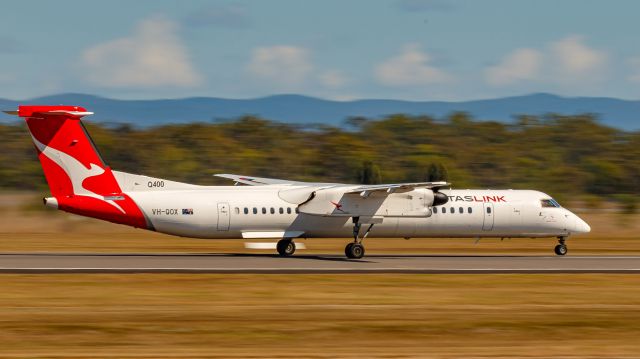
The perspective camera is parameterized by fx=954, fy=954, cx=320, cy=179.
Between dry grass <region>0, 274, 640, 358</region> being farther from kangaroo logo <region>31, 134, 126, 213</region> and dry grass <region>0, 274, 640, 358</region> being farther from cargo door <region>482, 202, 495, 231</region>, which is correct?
cargo door <region>482, 202, 495, 231</region>

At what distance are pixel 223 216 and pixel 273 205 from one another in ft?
6.30

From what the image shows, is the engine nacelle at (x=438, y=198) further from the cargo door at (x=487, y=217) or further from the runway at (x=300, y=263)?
the runway at (x=300, y=263)

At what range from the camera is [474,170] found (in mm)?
87375

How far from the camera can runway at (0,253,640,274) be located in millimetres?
29984

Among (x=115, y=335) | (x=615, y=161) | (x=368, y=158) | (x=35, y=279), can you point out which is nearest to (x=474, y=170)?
(x=368, y=158)

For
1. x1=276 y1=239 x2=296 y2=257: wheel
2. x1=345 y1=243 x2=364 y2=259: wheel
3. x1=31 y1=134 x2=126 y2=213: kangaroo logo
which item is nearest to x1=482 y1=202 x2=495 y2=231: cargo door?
x1=345 y1=243 x2=364 y2=259: wheel

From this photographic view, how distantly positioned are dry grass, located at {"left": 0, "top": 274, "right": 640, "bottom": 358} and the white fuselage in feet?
17.5

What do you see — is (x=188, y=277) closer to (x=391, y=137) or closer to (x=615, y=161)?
(x=615, y=161)

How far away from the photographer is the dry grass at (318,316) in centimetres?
1761

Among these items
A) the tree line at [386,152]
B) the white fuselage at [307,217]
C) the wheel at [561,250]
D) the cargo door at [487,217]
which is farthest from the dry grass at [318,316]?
the tree line at [386,152]

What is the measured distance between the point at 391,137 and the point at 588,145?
23.4 metres

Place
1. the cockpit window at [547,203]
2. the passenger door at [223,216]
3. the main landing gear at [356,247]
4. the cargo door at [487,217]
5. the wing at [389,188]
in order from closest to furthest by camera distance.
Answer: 1. the wing at [389,188]
2. the passenger door at [223,216]
3. the main landing gear at [356,247]
4. the cargo door at [487,217]
5. the cockpit window at [547,203]

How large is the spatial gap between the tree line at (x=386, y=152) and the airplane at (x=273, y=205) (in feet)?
112

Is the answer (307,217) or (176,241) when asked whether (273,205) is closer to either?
(307,217)
